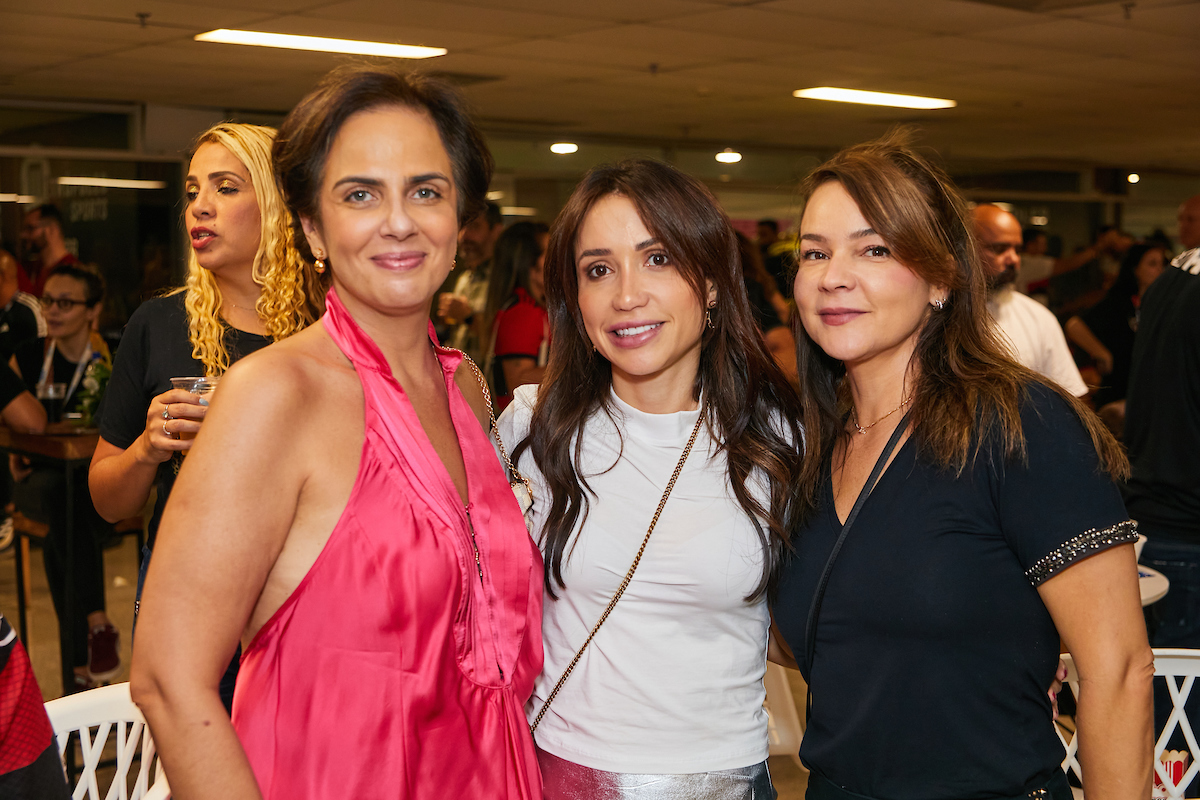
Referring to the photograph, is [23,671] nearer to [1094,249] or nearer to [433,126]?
[433,126]

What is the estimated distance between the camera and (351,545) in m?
1.38

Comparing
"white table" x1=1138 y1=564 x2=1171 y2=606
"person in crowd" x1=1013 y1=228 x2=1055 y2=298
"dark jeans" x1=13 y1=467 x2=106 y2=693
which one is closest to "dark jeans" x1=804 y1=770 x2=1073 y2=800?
"white table" x1=1138 y1=564 x2=1171 y2=606

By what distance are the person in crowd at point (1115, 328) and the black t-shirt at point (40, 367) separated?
6.24 m

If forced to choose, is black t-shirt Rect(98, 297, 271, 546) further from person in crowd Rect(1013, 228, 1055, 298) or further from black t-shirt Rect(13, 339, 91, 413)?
person in crowd Rect(1013, 228, 1055, 298)

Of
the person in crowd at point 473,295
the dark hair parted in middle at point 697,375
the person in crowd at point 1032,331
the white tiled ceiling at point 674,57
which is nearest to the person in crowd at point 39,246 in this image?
the white tiled ceiling at point 674,57

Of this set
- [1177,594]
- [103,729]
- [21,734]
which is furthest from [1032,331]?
[21,734]

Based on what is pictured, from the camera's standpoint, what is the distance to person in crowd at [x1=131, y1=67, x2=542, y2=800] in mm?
1282

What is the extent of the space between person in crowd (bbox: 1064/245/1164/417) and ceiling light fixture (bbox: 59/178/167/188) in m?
8.10

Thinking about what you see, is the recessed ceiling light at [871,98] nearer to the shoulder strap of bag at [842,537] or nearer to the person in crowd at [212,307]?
the person in crowd at [212,307]

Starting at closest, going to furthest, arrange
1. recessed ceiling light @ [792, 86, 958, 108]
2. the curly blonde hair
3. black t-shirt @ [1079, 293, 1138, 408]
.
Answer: the curly blonde hair
black t-shirt @ [1079, 293, 1138, 408]
recessed ceiling light @ [792, 86, 958, 108]

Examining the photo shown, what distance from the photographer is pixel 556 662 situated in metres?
1.83

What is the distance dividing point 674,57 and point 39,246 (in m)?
5.82

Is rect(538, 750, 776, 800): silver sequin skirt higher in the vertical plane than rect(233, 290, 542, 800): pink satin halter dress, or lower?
lower

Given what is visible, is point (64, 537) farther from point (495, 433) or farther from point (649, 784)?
point (649, 784)
